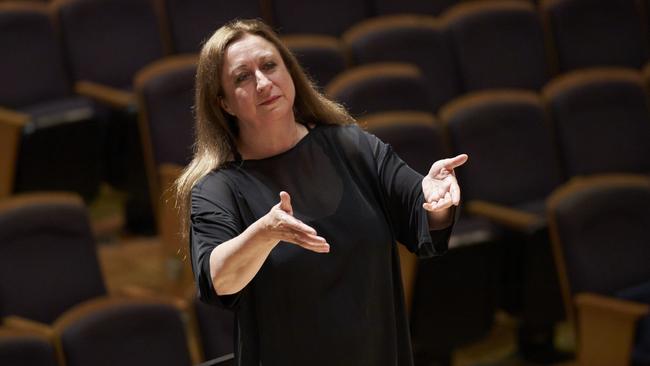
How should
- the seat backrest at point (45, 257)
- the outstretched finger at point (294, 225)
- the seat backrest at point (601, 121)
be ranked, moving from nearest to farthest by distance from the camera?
the outstretched finger at point (294, 225) → the seat backrest at point (45, 257) → the seat backrest at point (601, 121)

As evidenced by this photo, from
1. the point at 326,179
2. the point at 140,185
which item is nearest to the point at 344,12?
the point at 140,185

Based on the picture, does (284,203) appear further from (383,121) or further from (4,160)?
(4,160)

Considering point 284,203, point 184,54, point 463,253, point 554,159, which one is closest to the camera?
point 284,203

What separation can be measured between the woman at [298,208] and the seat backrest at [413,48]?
2.40ft

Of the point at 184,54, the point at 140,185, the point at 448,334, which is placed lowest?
the point at 448,334

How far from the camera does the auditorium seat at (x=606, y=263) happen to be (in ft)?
2.82

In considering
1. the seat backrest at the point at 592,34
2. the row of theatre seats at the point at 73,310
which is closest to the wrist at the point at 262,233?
the row of theatre seats at the point at 73,310

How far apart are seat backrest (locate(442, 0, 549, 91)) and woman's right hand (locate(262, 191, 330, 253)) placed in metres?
0.86

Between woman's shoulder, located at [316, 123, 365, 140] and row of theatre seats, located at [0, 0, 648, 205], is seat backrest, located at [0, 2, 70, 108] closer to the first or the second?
row of theatre seats, located at [0, 0, 648, 205]

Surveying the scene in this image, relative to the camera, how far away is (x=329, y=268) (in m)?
0.40

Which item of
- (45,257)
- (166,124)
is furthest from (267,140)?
(166,124)

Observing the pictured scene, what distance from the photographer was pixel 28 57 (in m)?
1.11

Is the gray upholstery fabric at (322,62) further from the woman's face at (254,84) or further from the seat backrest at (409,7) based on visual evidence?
the woman's face at (254,84)

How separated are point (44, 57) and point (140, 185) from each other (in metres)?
0.17
